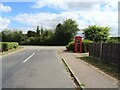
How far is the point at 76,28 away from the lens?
76438 mm

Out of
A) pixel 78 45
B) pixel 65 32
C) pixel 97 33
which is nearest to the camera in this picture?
pixel 78 45

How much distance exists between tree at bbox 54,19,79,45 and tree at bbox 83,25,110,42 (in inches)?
905

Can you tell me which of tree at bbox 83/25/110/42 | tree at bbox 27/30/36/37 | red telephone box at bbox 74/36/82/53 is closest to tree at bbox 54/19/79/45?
tree at bbox 27/30/36/37

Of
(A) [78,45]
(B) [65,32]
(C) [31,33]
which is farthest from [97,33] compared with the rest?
(C) [31,33]

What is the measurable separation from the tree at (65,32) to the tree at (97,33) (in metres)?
23.0

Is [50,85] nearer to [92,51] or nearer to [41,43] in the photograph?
[92,51]

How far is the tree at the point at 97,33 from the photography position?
50.0m

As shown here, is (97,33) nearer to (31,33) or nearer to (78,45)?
(78,45)

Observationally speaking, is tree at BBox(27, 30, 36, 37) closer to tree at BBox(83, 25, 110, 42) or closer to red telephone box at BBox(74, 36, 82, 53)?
tree at BBox(83, 25, 110, 42)

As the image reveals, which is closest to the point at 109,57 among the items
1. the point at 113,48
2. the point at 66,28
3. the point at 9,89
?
the point at 113,48

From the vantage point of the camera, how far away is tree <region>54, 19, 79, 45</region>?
7518 centimetres

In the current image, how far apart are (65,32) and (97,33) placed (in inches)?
1003

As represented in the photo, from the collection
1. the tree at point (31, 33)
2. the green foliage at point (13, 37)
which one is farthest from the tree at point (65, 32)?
the tree at point (31, 33)

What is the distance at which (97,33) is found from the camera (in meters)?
50.4
